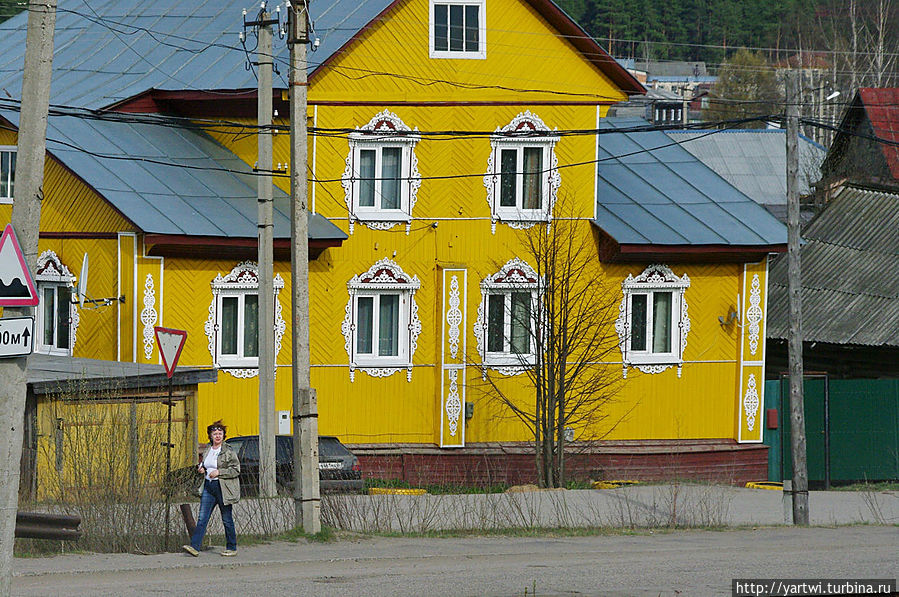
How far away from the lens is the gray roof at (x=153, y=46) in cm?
2581

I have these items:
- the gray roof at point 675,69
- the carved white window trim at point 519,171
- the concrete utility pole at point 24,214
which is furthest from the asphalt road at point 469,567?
the gray roof at point 675,69

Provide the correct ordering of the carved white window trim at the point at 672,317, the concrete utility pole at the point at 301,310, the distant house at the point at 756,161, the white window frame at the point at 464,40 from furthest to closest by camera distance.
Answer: the distant house at the point at 756,161, the carved white window trim at the point at 672,317, the white window frame at the point at 464,40, the concrete utility pole at the point at 301,310

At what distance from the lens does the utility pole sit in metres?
→ 19.6

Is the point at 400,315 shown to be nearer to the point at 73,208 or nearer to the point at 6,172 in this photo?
the point at 73,208

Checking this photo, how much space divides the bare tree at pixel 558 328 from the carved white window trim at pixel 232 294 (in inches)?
184

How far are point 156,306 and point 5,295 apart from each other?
45.0 feet

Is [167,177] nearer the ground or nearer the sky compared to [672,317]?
nearer the sky

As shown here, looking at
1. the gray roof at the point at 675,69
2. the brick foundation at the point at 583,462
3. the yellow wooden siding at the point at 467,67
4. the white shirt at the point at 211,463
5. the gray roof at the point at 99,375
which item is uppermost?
the gray roof at the point at 675,69

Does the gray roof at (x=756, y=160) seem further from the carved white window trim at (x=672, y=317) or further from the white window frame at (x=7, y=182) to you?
the white window frame at (x=7, y=182)

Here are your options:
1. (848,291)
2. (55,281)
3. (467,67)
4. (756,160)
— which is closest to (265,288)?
(55,281)

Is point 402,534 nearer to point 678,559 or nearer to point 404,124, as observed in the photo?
point 678,559

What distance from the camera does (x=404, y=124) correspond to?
25.4m

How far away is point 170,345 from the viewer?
1546cm

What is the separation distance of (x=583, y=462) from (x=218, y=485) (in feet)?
43.9
